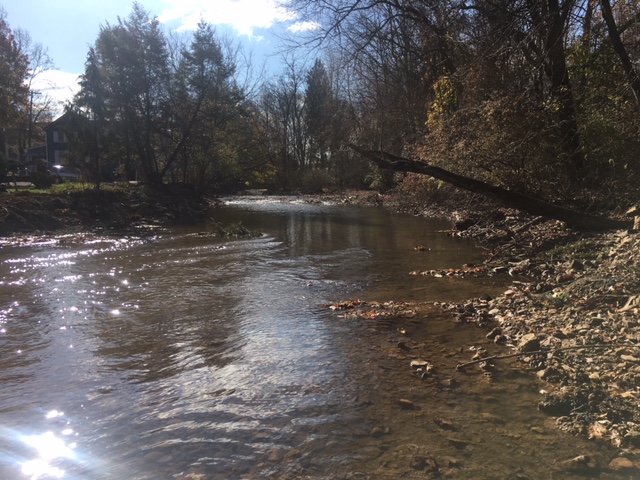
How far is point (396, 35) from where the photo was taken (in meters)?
16.8

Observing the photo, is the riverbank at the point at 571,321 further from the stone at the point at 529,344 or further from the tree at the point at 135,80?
the tree at the point at 135,80

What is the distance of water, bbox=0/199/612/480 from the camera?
3598 millimetres

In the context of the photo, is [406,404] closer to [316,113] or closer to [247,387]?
[247,387]

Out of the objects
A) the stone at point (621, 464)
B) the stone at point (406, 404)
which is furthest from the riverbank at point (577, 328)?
the stone at point (406, 404)

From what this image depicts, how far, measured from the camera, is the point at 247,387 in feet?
16.0

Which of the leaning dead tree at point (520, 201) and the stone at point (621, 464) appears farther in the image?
the leaning dead tree at point (520, 201)

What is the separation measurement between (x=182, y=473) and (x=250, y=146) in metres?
36.8

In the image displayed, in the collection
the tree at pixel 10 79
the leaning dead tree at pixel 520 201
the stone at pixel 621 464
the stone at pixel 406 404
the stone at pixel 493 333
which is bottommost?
the stone at pixel 621 464

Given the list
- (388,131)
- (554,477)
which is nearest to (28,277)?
(554,477)

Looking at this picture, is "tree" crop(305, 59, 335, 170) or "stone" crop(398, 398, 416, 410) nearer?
"stone" crop(398, 398, 416, 410)

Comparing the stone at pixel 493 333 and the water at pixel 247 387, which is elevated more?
the stone at pixel 493 333

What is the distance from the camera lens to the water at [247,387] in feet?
11.8

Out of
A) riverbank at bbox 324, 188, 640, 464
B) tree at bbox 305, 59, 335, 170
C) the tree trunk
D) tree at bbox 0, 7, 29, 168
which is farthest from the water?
tree at bbox 305, 59, 335, 170

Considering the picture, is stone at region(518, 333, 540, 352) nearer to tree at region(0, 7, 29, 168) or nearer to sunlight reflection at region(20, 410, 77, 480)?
sunlight reflection at region(20, 410, 77, 480)
